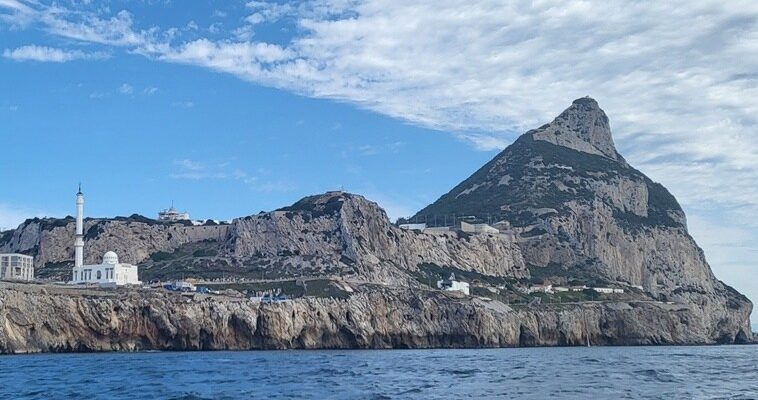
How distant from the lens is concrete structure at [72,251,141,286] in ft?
397

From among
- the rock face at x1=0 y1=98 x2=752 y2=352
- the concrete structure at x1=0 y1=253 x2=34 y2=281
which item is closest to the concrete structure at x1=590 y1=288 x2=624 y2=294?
the rock face at x1=0 y1=98 x2=752 y2=352

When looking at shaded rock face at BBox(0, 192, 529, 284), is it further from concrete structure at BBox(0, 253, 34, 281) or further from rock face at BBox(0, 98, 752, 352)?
concrete structure at BBox(0, 253, 34, 281)

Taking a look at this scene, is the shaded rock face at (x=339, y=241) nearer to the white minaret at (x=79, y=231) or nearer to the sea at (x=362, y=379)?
the white minaret at (x=79, y=231)

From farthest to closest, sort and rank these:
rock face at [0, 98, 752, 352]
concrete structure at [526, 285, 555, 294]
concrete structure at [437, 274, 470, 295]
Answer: concrete structure at [526, 285, 555, 294]
concrete structure at [437, 274, 470, 295]
rock face at [0, 98, 752, 352]

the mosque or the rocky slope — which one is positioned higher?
the mosque

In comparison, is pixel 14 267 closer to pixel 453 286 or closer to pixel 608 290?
pixel 453 286

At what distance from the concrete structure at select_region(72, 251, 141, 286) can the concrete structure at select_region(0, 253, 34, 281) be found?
266 inches

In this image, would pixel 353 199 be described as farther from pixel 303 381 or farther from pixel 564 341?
pixel 303 381

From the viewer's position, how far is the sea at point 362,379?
4728 centimetres

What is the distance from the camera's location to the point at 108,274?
121812mm

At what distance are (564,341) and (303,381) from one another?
86.0m

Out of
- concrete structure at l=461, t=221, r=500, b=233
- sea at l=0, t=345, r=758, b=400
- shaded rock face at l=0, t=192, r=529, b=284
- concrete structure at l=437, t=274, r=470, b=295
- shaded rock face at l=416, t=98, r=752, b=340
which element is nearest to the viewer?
sea at l=0, t=345, r=758, b=400

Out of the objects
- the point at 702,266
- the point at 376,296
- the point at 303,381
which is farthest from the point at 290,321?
the point at 702,266

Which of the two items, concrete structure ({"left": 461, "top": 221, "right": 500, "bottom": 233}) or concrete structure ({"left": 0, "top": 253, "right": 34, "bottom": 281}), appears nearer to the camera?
concrete structure ({"left": 0, "top": 253, "right": 34, "bottom": 281})
